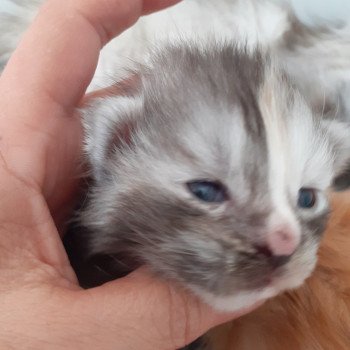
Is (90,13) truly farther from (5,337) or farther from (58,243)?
(5,337)

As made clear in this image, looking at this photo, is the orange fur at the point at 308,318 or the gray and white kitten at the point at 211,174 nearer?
the gray and white kitten at the point at 211,174

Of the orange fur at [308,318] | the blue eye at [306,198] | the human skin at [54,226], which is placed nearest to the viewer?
the human skin at [54,226]

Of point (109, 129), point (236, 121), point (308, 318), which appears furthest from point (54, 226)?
point (308, 318)

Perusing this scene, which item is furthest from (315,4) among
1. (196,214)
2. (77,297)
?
(77,297)

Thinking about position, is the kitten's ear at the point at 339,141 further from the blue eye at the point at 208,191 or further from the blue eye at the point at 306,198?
the blue eye at the point at 208,191

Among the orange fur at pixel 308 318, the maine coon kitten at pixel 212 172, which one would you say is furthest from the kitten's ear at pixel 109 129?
the orange fur at pixel 308 318

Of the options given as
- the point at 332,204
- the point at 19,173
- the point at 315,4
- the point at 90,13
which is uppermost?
the point at 90,13

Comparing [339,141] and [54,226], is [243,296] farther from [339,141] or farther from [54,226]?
[339,141]

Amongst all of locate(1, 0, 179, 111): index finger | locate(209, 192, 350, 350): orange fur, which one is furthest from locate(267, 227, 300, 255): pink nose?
locate(1, 0, 179, 111): index finger
